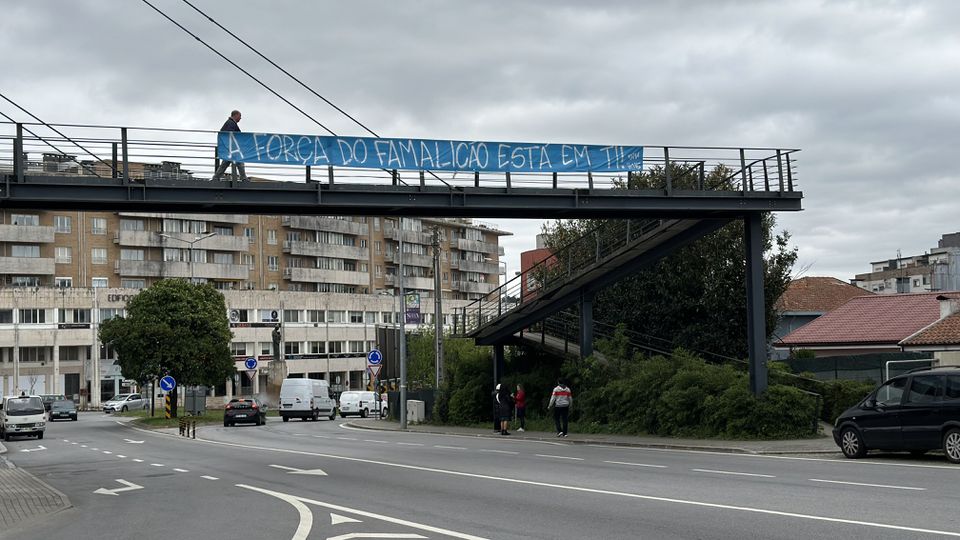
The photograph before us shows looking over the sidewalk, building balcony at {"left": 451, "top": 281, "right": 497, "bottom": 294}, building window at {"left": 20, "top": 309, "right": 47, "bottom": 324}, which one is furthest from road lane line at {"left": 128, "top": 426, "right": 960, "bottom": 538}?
building balcony at {"left": 451, "top": 281, "right": 497, "bottom": 294}

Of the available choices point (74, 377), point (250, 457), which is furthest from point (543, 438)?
point (74, 377)

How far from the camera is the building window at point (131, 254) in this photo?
101688 mm

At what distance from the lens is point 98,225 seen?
10012cm

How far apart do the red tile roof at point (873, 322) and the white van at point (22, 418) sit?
32474mm

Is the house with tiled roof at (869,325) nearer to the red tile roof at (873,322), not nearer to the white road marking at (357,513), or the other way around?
the red tile roof at (873,322)

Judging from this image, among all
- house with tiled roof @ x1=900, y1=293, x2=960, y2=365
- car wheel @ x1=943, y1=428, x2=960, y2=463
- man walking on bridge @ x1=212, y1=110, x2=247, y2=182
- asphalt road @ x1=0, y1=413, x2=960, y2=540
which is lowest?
asphalt road @ x1=0, y1=413, x2=960, y2=540

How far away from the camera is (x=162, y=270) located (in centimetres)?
10325

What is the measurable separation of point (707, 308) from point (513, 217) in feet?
50.2

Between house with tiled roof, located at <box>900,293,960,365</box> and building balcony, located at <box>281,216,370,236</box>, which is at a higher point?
building balcony, located at <box>281,216,370,236</box>

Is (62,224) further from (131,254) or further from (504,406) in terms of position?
(504,406)

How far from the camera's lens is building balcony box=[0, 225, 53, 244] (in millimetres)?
92875

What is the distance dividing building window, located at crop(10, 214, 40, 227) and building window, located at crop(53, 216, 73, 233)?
1.86 m

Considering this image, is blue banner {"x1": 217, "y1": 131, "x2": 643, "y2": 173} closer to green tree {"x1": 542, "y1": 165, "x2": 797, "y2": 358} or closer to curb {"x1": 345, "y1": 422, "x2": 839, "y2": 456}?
curb {"x1": 345, "y1": 422, "x2": 839, "y2": 456}

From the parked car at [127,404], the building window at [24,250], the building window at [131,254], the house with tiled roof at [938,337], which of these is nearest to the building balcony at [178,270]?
the building window at [131,254]
